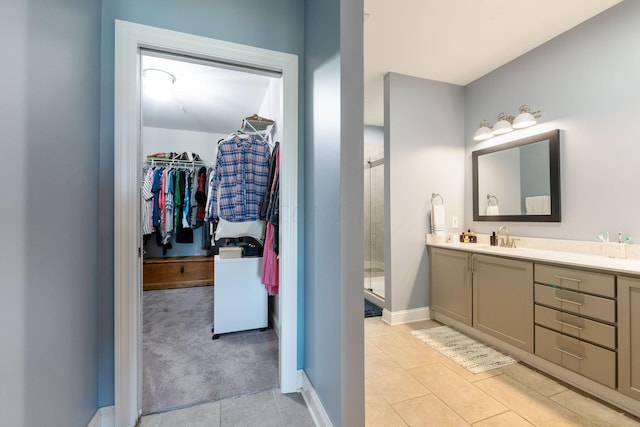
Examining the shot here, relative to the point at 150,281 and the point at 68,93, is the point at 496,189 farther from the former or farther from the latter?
the point at 150,281

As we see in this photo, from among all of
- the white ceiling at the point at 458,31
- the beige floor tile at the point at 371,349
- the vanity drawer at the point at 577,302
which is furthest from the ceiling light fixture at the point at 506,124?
the beige floor tile at the point at 371,349

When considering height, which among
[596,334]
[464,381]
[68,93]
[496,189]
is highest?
[68,93]

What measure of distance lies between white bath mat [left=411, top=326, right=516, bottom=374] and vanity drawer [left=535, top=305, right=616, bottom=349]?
45 cm

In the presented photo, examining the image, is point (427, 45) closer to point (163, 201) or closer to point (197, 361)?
point (197, 361)

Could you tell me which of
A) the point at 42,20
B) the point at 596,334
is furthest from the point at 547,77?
the point at 42,20

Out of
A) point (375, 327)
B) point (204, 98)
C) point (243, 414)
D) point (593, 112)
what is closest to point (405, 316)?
point (375, 327)

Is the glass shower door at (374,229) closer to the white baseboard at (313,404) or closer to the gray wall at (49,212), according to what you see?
the white baseboard at (313,404)

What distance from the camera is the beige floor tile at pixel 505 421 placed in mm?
1347

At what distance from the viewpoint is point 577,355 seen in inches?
63.4

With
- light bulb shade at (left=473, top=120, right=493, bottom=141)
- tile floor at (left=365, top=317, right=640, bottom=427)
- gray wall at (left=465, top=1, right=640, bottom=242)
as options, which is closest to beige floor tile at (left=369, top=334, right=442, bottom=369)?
tile floor at (left=365, top=317, right=640, bottom=427)

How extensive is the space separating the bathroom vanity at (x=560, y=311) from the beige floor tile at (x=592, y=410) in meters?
0.07

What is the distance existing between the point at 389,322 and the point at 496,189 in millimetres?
1773

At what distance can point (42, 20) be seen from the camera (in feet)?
2.89

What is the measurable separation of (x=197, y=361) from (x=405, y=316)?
1.99 m
